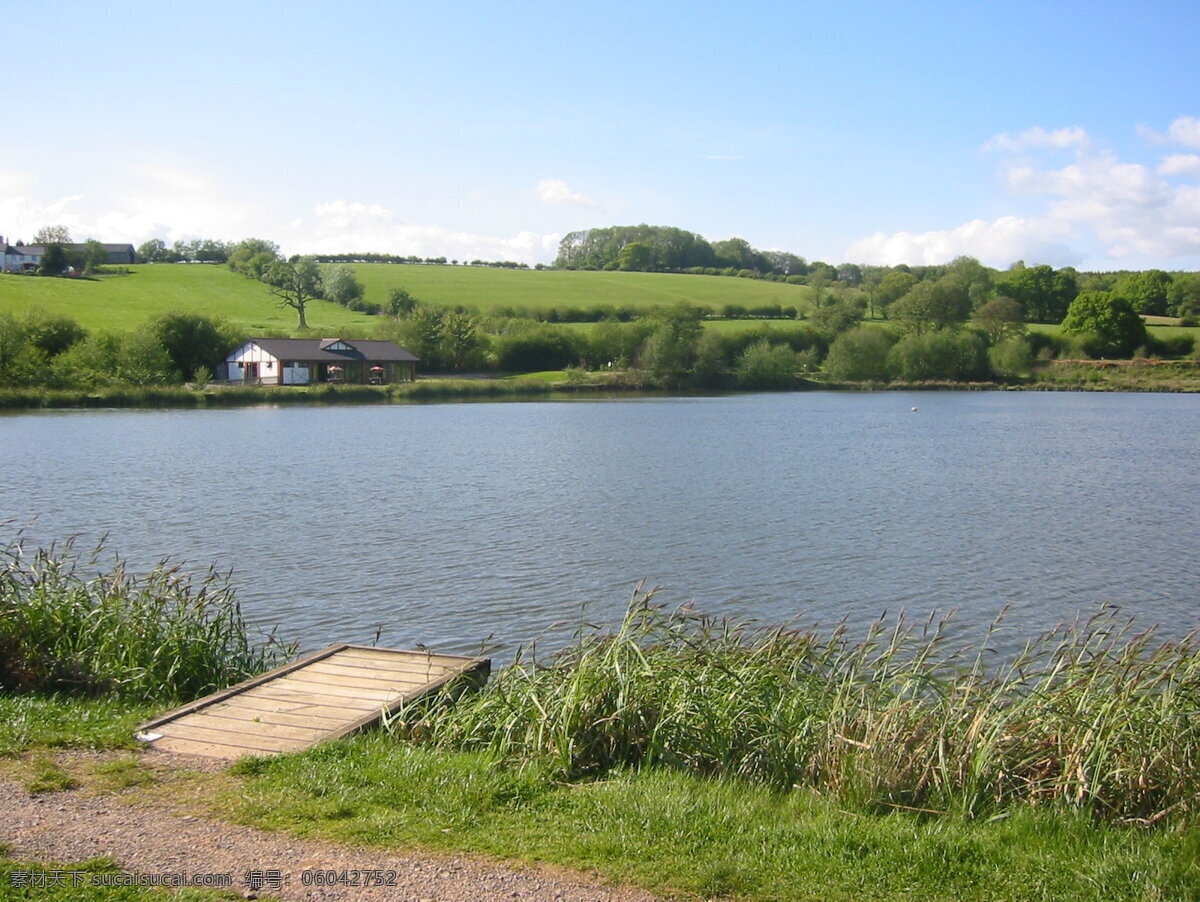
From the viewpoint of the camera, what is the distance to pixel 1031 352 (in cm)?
8750

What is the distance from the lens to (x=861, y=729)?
645cm

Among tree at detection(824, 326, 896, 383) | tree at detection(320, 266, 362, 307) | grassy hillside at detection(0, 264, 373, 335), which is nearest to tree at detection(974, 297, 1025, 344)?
tree at detection(824, 326, 896, 383)

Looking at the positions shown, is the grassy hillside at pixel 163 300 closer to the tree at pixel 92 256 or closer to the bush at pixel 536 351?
the tree at pixel 92 256

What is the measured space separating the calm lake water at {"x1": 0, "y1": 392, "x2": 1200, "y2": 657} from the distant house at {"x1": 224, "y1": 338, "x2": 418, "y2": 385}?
28.3m

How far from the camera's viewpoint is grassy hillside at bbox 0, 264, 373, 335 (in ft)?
256

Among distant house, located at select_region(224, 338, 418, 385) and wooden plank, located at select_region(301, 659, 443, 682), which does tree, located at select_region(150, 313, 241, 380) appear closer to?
distant house, located at select_region(224, 338, 418, 385)

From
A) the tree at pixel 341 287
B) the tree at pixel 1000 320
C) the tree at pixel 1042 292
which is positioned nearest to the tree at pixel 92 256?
the tree at pixel 341 287

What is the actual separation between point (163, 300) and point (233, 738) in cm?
8998

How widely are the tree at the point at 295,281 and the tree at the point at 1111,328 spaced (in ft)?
226

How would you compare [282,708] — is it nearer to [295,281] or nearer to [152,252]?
[295,281]

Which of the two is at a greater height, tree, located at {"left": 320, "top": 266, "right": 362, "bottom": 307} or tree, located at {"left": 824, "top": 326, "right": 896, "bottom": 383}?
tree, located at {"left": 320, "top": 266, "right": 362, "bottom": 307}

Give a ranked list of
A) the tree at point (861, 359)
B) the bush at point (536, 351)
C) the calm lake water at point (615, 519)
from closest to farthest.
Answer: the calm lake water at point (615, 519)
the tree at point (861, 359)
the bush at point (536, 351)

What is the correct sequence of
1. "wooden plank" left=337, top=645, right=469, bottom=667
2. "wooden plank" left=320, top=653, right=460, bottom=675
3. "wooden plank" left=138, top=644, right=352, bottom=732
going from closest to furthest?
1. "wooden plank" left=138, top=644, right=352, bottom=732
2. "wooden plank" left=320, top=653, right=460, bottom=675
3. "wooden plank" left=337, top=645, right=469, bottom=667

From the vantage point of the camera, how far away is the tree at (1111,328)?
8738 cm
